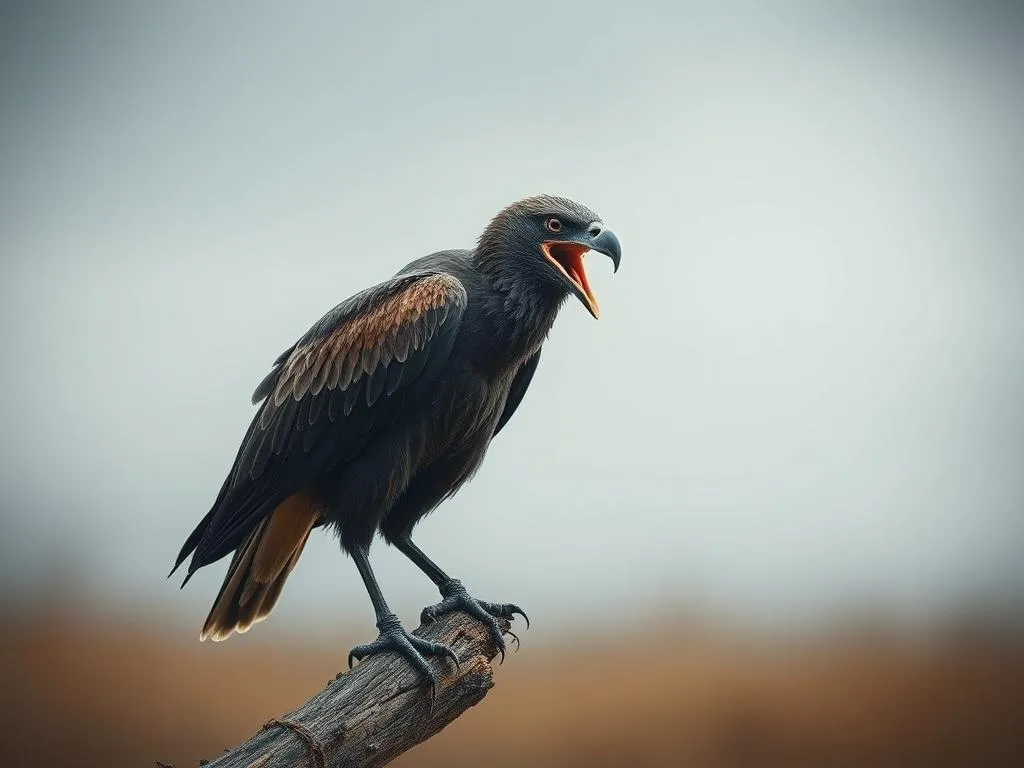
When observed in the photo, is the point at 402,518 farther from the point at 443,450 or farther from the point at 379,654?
the point at 379,654

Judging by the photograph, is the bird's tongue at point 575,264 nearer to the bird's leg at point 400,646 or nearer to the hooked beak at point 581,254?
the hooked beak at point 581,254

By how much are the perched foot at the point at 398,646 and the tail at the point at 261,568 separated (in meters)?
0.75

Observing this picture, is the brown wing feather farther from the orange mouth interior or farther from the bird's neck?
the orange mouth interior

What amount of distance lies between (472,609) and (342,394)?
113cm

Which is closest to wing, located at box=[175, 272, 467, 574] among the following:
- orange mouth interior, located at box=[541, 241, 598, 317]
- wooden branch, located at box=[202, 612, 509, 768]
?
orange mouth interior, located at box=[541, 241, 598, 317]

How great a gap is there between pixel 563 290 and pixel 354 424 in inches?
44.6

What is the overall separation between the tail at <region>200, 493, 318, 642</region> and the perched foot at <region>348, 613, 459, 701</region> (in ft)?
2.47

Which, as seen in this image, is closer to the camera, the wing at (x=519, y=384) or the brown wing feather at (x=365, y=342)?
the brown wing feather at (x=365, y=342)

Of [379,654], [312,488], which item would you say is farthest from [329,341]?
[379,654]

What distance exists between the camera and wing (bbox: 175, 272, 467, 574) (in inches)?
174

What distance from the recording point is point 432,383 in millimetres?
4453

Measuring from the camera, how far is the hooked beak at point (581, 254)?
14.7 feet

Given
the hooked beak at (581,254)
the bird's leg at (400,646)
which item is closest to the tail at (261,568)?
the bird's leg at (400,646)

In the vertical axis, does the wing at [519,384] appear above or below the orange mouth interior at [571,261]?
below
